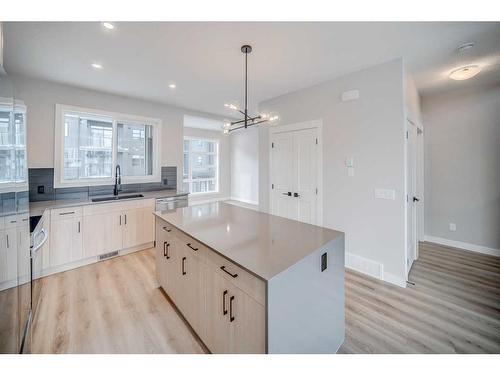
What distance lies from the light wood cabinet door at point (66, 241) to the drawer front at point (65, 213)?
0.04 meters

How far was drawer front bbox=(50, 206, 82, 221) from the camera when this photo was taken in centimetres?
274

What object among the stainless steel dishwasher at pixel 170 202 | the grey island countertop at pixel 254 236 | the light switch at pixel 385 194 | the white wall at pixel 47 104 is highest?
the white wall at pixel 47 104

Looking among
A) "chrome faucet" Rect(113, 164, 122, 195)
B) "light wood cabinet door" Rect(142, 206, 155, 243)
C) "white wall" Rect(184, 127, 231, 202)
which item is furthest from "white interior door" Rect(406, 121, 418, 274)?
"white wall" Rect(184, 127, 231, 202)

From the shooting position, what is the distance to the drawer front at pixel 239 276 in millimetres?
1060

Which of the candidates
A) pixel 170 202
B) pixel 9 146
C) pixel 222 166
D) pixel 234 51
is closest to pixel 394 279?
pixel 234 51

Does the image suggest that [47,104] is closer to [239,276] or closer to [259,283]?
[239,276]

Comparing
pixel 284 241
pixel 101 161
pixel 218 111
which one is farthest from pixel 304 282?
pixel 218 111

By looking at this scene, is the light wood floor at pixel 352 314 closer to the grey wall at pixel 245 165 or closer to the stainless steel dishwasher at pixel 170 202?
the stainless steel dishwasher at pixel 170 202

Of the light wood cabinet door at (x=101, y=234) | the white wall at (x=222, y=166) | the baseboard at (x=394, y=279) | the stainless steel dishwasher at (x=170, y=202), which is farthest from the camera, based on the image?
the white wall at (x=222, y=166)

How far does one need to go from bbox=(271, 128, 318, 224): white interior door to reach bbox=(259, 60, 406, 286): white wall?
0.21 meters

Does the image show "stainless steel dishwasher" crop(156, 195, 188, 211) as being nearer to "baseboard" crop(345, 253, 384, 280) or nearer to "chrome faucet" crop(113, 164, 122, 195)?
"chrome faucet" crop(113, 164, 122, 195)

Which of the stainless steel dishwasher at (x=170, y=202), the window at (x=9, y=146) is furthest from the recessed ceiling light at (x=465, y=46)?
the stainless steel dishwasher at (x=170, y=202)

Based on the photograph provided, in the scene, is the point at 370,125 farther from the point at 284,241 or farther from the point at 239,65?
the point at 284,241

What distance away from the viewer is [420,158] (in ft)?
11.8
